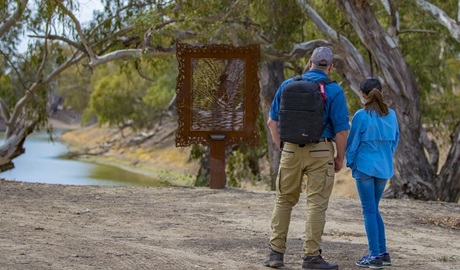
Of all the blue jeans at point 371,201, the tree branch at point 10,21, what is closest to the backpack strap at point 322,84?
the blue jeans at point 371,201

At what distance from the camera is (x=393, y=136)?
732cm

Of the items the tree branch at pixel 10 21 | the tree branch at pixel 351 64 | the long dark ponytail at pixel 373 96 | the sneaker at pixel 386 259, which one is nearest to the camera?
the long dark ponytail at pixel 373 96

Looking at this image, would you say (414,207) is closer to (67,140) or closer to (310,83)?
(310,83)

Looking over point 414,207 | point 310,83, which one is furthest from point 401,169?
point 310,83

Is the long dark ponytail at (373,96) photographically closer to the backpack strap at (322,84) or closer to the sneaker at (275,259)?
the backpack strap at (322,84)

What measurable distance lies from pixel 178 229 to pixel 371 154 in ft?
8.93

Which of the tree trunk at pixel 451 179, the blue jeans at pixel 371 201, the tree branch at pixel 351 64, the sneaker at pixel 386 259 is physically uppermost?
the tree branch at pixel 351 64

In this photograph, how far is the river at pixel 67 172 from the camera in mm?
34781

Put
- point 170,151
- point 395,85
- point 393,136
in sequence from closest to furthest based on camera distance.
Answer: point 393,136
point 395,85
point 170,151

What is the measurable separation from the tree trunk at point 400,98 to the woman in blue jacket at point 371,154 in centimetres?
878

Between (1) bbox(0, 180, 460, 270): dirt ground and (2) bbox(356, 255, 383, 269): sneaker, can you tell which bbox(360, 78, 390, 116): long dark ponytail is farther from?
(1) bbox(0, 180, 460, 270): dirt ground

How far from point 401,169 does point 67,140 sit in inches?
2296

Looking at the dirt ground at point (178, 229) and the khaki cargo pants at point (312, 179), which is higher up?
the khaki cargo pants at point (312, 179)

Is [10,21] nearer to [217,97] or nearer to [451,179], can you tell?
[217,97]
